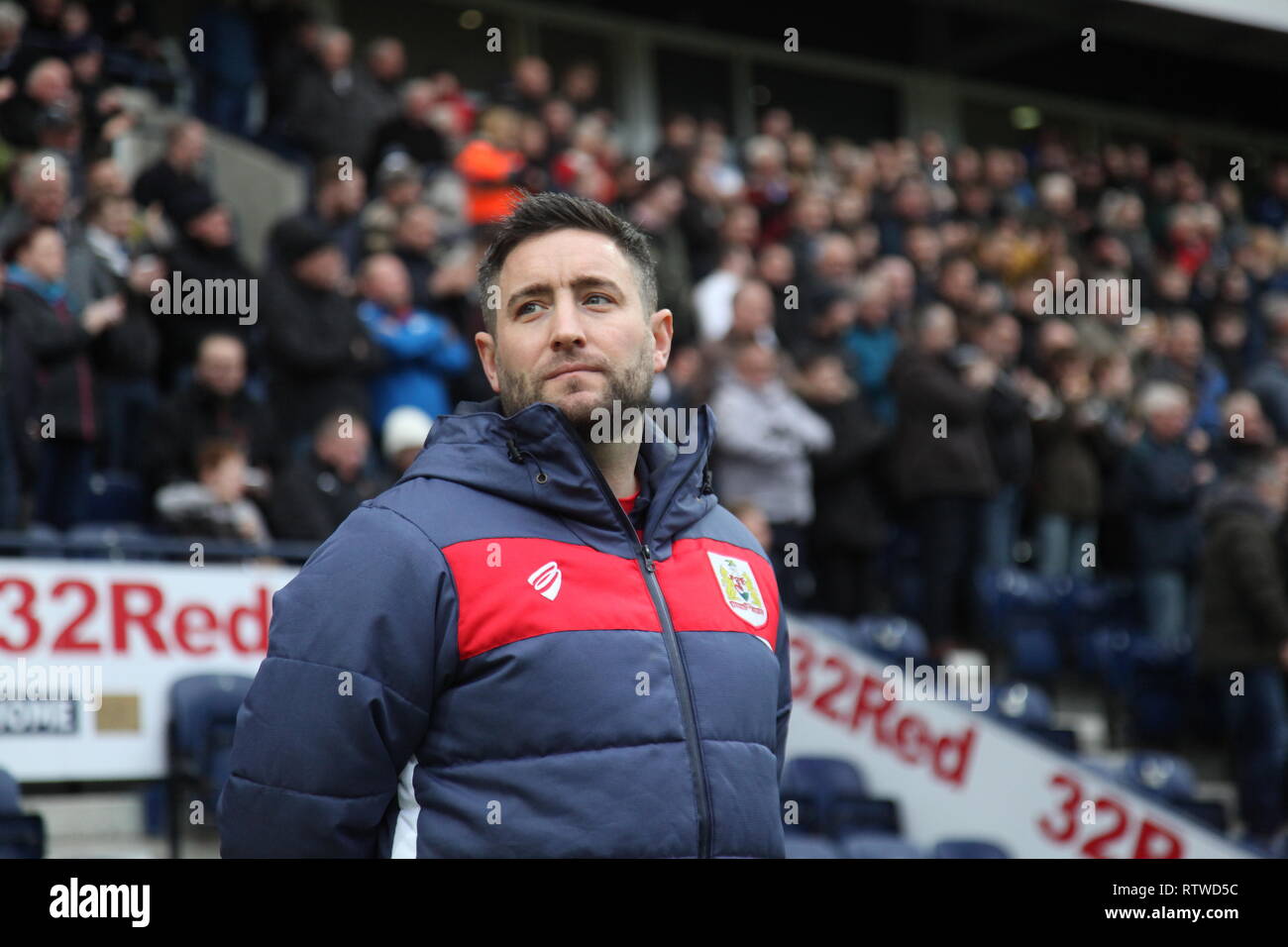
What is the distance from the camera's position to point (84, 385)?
6414 millimetres

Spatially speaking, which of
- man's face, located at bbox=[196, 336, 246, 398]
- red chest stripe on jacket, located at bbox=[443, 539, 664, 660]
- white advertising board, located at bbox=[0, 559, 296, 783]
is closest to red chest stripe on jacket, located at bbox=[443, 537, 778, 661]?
red chest stripe on jacket, located at bbox=[443, 539, 664, 660]

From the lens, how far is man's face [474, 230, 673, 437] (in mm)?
2254

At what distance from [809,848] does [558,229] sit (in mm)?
3731

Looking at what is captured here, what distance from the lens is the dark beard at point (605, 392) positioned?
2.26 meters

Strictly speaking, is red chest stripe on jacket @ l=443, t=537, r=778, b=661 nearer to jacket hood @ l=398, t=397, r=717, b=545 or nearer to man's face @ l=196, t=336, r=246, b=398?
jacket hood @ l=398, t=397, r=717, b=545

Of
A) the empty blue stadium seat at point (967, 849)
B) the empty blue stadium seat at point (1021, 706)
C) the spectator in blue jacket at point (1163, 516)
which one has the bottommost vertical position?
the empty blue stadium seat at point (967, 849)

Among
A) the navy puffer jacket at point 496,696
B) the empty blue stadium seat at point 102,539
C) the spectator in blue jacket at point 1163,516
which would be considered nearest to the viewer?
the navy puffer jacket at point 496,696

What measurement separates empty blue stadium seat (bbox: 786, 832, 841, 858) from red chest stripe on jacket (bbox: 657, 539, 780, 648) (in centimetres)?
314

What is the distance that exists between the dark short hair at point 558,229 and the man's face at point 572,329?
1cm

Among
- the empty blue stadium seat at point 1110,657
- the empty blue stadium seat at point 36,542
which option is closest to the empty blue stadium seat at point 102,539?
the empty blue stadium seat at point 36,542

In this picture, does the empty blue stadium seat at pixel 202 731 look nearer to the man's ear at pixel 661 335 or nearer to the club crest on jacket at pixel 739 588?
the man's ear at pixel 661 335
